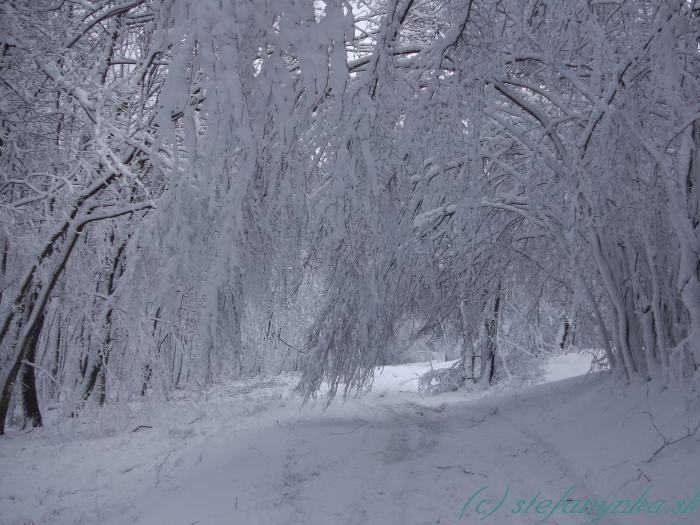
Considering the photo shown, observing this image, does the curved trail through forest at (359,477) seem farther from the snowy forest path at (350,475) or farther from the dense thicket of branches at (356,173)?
the dense thicket of branches at (356,173)

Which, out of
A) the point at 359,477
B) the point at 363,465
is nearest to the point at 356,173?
the point at 359,477

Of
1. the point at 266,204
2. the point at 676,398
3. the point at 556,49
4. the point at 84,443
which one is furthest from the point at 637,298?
the point at 84,443

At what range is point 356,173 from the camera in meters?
2.54

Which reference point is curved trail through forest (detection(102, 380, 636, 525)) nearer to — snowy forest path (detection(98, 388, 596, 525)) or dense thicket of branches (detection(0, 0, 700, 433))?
snowy forest path (detection(98, 388, 596, 525))

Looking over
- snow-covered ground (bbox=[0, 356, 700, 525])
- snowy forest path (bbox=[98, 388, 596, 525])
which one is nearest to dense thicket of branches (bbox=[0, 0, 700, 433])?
snow-covered ground (bbox=[0, 356, 700, 525])

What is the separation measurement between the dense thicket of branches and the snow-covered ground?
3.07ft

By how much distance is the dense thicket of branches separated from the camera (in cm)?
225

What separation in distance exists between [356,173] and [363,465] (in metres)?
4.84

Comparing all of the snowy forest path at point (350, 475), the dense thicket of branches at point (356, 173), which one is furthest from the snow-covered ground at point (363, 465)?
the dense thicket of branches at point (356, 173)

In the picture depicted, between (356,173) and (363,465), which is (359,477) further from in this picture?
(356,173)

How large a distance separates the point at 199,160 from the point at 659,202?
489 centimetres

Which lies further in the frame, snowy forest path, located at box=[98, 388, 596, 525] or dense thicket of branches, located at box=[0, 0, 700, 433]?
snowy forest path, located at box=[98, 388, 596, 525]

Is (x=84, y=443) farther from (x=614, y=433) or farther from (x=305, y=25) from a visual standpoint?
(x=305, y=25)

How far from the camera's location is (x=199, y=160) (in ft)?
7.93
